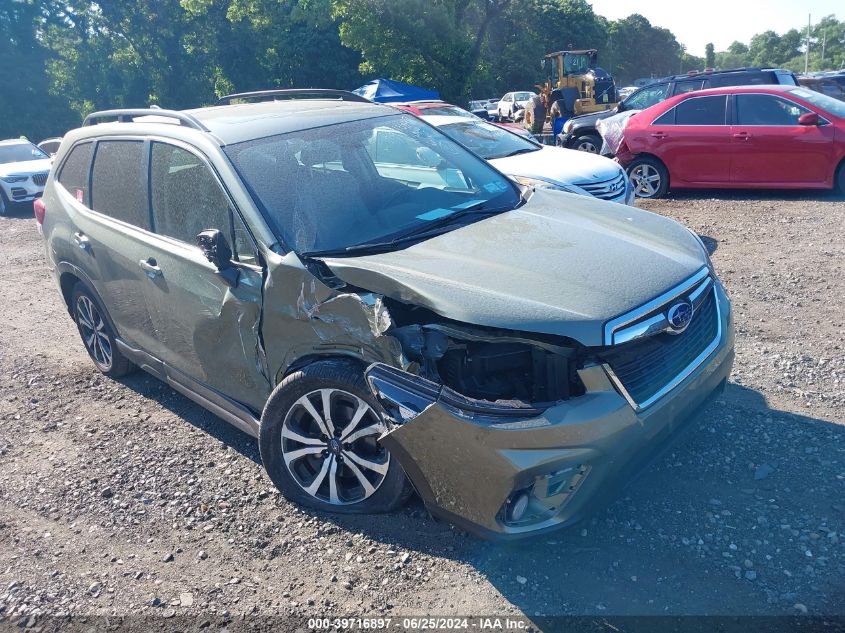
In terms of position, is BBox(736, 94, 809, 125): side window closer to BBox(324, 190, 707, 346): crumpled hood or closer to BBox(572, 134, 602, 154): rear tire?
BBox(572, 134, 602, 154): rear tire

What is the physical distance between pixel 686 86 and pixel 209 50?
29704 mm

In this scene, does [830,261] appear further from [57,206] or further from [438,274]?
[57,206]

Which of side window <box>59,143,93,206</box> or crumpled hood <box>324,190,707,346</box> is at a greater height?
side window <box>59,143,93,206</box>

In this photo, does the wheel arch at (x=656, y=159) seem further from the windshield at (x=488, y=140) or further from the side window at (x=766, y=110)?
the windshield at (x=488, y=140)

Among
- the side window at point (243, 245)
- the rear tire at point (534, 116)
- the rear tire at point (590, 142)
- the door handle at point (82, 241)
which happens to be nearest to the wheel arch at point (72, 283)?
the door handle at point (82, 241)

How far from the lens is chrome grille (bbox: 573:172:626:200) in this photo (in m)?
8.04

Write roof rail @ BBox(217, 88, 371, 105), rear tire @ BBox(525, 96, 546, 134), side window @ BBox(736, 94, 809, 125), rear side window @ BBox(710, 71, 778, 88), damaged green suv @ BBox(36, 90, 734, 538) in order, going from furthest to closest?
1. rear tire @ BBox(525, 96, 546, 134)
2. rear side window @ BBox(710, 71, 778, 88)
3. side window @ BBox(736, 94, 809, 125)
4. roof rail @ BBox(217, 88, 371, 105)
5. damaged green suv @ BBox(36, 90, 734, 538)

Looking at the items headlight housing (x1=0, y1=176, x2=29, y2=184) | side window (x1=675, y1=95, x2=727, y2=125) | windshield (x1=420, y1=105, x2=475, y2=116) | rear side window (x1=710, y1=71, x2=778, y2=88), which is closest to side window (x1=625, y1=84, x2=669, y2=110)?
rear side window (x1=710, y1=71, x2=778, y2=88)

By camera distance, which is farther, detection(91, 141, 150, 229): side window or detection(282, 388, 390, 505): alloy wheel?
detection(91, 141, 150, 229): side window

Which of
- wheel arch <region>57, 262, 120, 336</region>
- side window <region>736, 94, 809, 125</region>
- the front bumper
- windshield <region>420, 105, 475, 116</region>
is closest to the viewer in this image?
the front bumper

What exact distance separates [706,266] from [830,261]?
424 centimetres

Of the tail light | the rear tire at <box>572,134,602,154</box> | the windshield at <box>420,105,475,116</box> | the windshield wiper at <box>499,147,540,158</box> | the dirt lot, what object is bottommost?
the dirt lot

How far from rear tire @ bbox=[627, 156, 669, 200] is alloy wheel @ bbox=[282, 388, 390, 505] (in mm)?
8443

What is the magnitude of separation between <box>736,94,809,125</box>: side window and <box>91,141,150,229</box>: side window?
8418 mm
